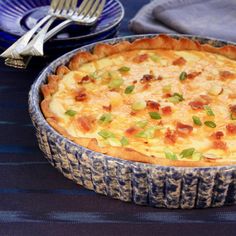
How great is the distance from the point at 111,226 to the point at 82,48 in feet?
2.77

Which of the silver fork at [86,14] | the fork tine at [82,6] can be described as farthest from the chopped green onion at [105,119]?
the fork tine at [82,6]

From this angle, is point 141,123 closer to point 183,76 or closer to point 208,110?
point 208,110

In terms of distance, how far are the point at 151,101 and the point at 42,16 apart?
0.88m

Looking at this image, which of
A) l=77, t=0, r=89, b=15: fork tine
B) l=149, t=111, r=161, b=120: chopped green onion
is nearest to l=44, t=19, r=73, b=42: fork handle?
l=77, t=0, r=89, b=15: fork tine

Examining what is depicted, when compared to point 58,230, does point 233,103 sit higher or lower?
higher

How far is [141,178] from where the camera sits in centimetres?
148

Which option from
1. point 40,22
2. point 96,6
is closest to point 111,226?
point 40,22

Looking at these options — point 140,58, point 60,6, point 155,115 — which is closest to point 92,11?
point 60,6

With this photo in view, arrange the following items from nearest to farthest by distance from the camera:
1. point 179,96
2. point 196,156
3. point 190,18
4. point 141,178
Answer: point 141,178, point 196,156, point 179,96, point 190,18

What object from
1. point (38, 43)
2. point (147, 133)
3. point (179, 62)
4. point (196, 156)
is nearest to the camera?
point (196, 156)

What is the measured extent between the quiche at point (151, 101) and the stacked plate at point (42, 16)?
0.37ft

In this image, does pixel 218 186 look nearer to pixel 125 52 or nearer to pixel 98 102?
pixel 98 102

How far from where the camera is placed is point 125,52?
222cm

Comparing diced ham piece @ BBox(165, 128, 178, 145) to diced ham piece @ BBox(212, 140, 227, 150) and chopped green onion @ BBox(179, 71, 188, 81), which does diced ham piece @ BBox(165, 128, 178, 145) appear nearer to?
diced ham piece @ BBox(212, 140, 227, 150)
